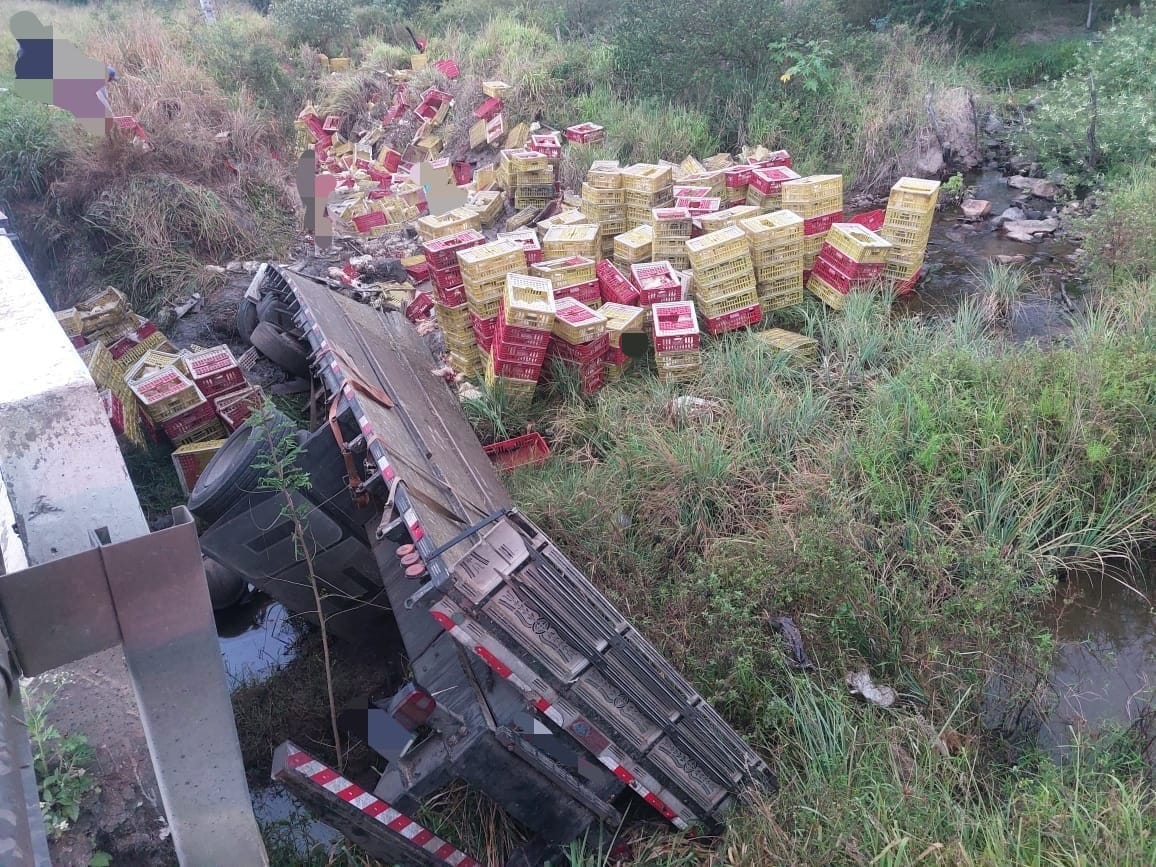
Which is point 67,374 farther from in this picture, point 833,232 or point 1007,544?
point 833,232

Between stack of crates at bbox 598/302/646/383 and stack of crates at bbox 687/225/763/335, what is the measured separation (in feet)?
1.88

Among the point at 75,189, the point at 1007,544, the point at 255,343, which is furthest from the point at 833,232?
the point at 75,189

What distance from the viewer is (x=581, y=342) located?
18.1 ft

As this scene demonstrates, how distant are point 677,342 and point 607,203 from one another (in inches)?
97.7

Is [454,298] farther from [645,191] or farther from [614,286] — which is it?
[645,191]

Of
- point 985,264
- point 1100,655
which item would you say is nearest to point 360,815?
point 1100,655

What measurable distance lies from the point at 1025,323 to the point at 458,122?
9.16 metres

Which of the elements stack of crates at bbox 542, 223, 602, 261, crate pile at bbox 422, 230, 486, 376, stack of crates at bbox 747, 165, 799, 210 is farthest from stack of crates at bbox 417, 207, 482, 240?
stack of crates at bbox 747, 165, 799, 210

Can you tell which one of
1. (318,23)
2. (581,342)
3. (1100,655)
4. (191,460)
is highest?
(318,23)

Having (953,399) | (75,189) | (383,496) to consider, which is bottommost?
(953,399)

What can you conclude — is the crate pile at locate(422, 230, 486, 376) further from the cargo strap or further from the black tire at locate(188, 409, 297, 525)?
the cargo strap

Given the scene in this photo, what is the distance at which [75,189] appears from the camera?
7.80 meters

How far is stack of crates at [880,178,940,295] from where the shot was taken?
6.49 m

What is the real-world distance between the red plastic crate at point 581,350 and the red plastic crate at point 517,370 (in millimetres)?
220
